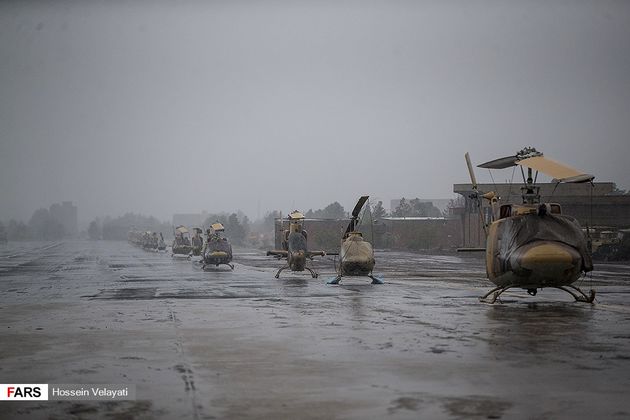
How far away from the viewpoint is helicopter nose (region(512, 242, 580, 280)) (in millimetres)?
17922

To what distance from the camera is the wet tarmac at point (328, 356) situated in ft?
26.9

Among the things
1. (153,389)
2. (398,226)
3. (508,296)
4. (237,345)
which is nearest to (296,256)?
(508,296)

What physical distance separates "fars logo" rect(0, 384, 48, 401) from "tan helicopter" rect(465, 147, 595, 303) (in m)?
12.4

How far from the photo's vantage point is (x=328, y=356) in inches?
458

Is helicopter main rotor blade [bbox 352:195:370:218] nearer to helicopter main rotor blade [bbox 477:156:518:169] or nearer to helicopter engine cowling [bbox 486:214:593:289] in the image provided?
helicopter main rotor blade [bbox 477:156:518:169]

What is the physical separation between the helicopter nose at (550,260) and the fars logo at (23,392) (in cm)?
1235

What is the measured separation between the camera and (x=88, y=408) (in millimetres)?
8195

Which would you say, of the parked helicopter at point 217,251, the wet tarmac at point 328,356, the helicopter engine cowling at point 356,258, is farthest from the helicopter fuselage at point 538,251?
the parked helicopter at point 217,251

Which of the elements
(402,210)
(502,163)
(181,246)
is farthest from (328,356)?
(402,210)

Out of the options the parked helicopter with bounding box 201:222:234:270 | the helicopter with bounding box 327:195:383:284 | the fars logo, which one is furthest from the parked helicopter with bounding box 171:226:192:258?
the fars logo

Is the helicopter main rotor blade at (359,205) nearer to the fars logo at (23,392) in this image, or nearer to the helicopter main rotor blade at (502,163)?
the helicopter main rotor blade at (502,163)

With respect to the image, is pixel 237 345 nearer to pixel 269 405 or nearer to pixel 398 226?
pixel 269 405

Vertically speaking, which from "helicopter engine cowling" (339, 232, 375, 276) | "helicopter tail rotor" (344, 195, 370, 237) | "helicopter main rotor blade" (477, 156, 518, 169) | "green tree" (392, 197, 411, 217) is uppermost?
"green tree" (392, 197, 411, 217)

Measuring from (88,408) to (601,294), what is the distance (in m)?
20.3
